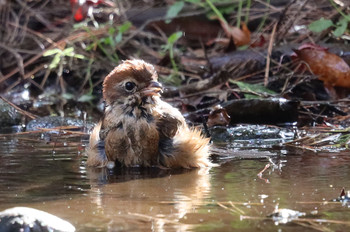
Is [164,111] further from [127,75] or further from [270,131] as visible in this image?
[270,131]

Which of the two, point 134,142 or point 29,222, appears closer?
point 29,222

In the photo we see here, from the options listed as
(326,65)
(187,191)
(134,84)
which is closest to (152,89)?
(134,84)

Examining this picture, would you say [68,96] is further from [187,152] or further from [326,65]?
[187,152]

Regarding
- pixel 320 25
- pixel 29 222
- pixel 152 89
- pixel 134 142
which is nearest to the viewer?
pixel 29 222

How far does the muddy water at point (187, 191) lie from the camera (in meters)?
3.27

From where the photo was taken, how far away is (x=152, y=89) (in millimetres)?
5211

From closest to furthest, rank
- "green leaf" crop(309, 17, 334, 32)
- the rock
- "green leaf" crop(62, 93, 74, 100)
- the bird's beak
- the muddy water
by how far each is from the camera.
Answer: the rock, the muddy water, the bird's beak, "green leaf" crop(309, 17, 334, 32), "green leaf" crop(62, 93, 74, 100)

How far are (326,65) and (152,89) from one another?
118 inches

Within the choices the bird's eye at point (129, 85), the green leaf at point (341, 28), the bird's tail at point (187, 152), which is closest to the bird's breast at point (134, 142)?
the bird's tail at point (187, 152)

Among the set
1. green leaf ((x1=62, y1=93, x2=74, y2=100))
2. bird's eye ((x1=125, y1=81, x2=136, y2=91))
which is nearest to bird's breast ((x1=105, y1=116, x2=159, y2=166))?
bird's eye ((x1=125, y1=81, x2=136, y2=91))

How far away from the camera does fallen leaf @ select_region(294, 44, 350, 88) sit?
7.46 m

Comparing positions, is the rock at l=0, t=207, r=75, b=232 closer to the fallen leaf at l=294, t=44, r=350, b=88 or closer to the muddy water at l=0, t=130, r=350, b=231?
the muddy water at l=0, t=130, r=350, b=231

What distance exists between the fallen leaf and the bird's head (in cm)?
283

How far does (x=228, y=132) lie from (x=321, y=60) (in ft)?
5.92
